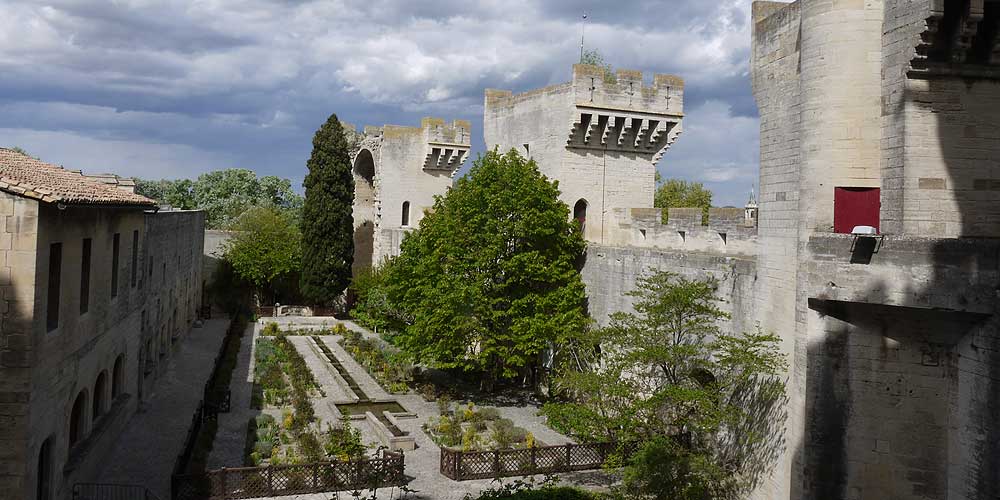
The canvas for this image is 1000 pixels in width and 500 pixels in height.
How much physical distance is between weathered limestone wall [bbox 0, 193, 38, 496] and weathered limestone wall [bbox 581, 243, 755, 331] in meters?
12.4

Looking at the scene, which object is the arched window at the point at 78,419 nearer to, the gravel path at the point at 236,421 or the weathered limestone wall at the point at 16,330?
the gravel path at the point at 236,421

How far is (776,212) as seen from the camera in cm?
1338

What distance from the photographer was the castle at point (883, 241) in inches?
373

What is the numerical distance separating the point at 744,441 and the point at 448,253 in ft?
33.8

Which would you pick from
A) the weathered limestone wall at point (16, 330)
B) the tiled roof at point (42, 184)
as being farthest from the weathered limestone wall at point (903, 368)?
the weathered limestone wall at point (16, 330)

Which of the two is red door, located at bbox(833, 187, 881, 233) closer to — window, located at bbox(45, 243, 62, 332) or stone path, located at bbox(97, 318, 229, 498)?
window, located at bbox(45, 243, 62, 332)

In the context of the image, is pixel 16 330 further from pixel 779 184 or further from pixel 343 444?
pixel 779 184

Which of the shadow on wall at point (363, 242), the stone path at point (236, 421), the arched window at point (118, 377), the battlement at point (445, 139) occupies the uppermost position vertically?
the battlement at point (445, 139)

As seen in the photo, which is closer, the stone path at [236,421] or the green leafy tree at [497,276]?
the stone path at [236,421]

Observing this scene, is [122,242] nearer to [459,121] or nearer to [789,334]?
[789,334]

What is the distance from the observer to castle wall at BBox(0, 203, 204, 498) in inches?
426

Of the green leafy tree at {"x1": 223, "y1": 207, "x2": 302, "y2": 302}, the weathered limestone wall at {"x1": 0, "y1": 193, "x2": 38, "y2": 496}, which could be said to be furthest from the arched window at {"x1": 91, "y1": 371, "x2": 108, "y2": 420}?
the green leafy tree at {"x1": 223, "y1": 207, "x2": 302, "y2": 302}

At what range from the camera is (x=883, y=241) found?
9.88 metres

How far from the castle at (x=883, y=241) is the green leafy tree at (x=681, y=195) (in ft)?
139
